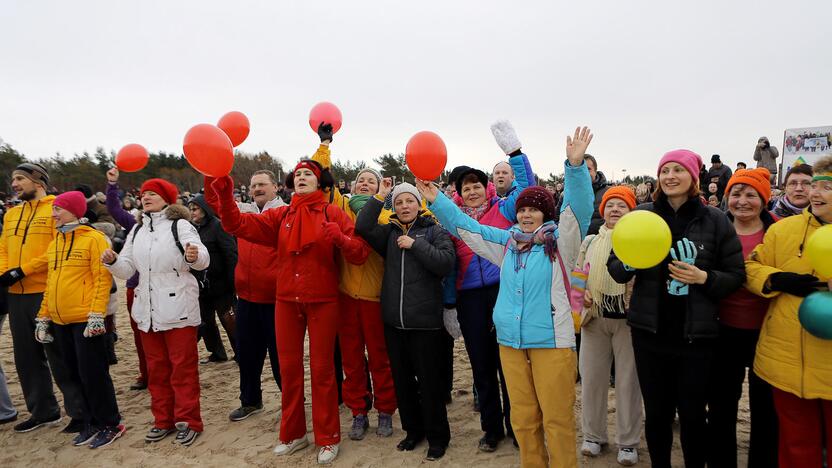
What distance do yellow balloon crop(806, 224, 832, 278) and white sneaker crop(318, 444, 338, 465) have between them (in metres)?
3.53

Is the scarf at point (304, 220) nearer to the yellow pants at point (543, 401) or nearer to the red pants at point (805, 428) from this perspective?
the yellow pants at point (543, 401)

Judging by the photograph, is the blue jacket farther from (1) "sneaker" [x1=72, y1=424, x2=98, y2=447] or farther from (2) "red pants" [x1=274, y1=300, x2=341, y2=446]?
(1) "sneaker" [x1=72, y1=424, x2=98, y2=447]

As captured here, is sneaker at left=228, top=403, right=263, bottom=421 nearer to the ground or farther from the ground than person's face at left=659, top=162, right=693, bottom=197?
nearer to the ground

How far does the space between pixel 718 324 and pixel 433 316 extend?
75.7 inches

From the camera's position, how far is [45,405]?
4.72m

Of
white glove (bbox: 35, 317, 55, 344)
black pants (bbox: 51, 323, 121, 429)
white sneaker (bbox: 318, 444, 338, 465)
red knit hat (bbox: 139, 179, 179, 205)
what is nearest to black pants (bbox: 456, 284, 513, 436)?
white sneaker (bbox: 318, 444, 338, 465)

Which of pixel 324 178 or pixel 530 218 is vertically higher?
pixel 324 178

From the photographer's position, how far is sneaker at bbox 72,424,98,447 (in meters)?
4.29

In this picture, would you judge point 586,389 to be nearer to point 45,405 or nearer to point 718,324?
point 718,324

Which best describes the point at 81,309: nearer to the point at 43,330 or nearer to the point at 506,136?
the point at 43,330

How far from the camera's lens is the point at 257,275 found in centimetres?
452

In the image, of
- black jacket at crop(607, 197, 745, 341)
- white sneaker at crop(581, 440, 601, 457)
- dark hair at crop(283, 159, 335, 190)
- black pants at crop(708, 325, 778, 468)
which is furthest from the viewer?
dark hair at crop(283, 159, 335, 190)

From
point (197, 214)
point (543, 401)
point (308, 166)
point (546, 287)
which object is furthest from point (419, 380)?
point (197, 214)

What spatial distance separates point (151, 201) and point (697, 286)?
14.6 feet
